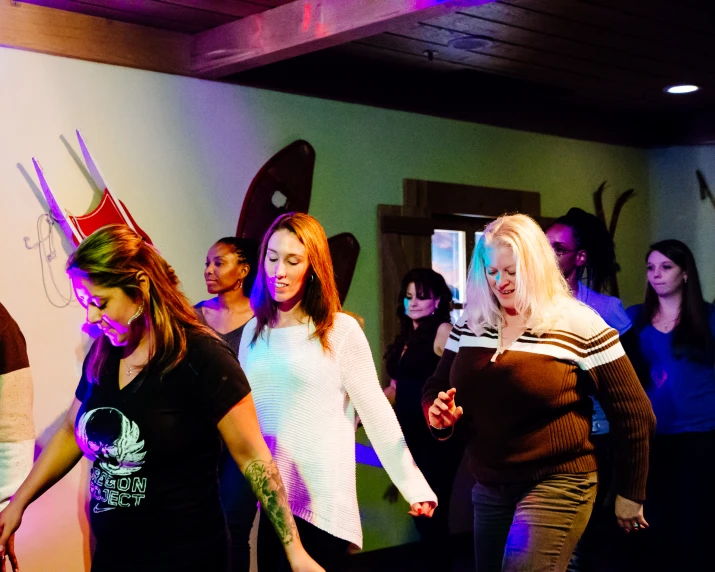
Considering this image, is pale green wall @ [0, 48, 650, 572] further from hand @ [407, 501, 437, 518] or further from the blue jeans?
the blue jeans

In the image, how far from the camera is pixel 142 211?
161 inches

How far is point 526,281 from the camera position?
2.66 meters

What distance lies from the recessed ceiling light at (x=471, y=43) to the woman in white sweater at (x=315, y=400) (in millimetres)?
2019

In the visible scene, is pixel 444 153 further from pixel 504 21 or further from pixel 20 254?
pixel 20 254

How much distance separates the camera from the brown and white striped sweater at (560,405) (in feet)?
8.48

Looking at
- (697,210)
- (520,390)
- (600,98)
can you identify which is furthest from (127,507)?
(697,210)

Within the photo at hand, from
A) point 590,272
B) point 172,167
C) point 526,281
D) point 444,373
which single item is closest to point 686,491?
point 590,272

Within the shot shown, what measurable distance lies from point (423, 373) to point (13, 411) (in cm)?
192

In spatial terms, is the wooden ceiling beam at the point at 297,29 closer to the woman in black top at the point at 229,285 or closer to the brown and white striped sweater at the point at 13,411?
the woman in black top at the point at 229,285

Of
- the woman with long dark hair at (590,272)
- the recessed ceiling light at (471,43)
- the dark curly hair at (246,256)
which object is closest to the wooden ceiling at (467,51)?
the recessed ceiling light at (471,43)

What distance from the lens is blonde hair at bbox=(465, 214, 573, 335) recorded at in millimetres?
2660

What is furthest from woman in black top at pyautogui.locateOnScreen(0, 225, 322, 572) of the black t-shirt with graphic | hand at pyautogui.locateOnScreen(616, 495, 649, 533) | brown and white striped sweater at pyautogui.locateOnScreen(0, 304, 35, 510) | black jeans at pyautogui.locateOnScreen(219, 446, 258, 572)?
hand at pyautogui.locateOnScreen(616, 495, 649, 533)

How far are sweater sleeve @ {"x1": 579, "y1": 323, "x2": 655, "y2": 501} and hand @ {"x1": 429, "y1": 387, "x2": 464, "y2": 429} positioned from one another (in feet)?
1.25

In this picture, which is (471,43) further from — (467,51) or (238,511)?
(238,511)
